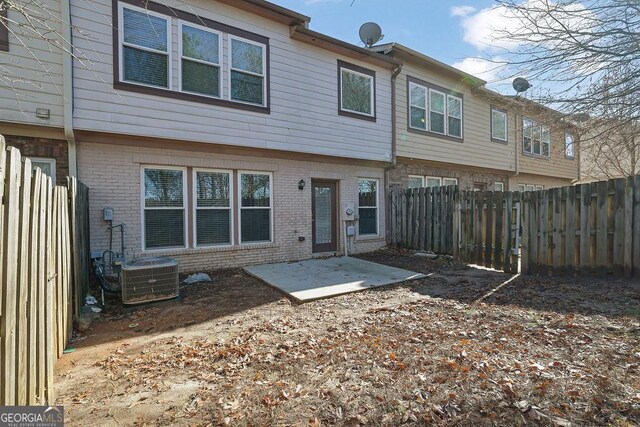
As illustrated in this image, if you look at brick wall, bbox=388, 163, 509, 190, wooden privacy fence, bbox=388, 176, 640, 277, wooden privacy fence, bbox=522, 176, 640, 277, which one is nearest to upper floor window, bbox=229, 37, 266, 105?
brick wall, bbox=388, 163, 509, 190

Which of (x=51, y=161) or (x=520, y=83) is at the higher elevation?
(x=520, y=83)

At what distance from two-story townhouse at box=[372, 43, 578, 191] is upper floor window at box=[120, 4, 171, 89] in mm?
7137

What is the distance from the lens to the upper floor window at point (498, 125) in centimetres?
1516

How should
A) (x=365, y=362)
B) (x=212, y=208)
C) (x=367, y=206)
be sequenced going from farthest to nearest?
(x=367, y=206), (x=212, y=208), (x=365, y=362)

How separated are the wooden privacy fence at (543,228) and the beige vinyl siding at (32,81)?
9.35 meters

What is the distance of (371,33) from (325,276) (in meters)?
8.91

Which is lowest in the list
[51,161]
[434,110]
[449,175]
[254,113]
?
[51,161]

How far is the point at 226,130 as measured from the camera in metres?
8.28

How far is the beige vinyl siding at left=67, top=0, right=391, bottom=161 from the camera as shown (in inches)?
267

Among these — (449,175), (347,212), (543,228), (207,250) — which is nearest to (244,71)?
(207,250)

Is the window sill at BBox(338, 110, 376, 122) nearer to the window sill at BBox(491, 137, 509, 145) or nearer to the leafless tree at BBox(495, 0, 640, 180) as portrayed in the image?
the leafless tree at BBox(495, 0, 640, 180)

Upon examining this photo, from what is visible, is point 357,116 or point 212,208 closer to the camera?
point 212,208

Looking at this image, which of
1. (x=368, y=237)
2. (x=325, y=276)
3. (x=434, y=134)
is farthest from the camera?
(x=434, y=134)

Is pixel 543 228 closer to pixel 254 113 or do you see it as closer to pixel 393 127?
pixel 393 127
